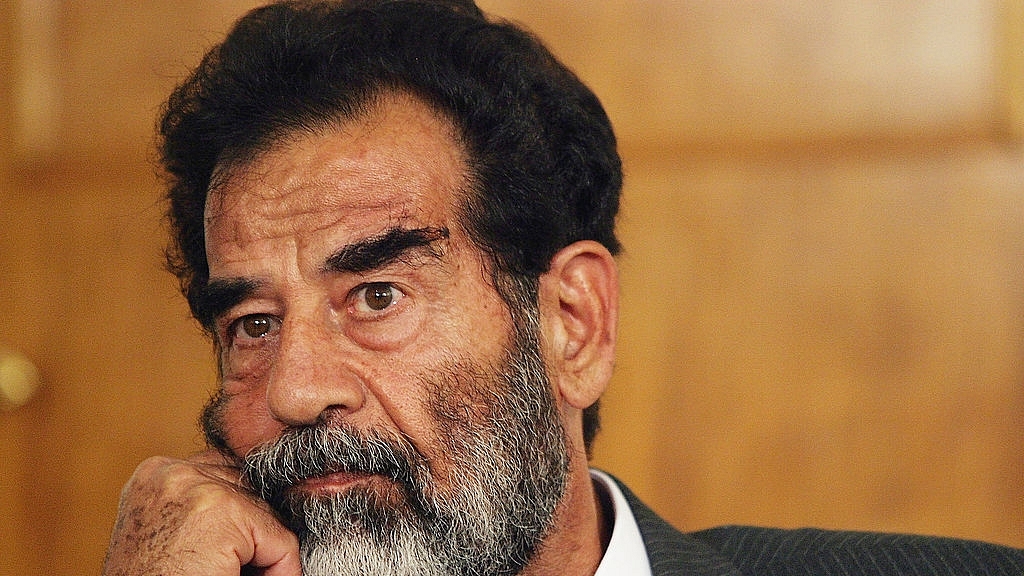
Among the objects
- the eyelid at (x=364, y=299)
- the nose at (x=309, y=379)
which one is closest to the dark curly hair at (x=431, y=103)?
the eyelid at (x=364, y=299)

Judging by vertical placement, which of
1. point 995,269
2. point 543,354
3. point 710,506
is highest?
point 543,354

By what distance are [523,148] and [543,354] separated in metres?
0.33

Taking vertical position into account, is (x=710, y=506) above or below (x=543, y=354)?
below

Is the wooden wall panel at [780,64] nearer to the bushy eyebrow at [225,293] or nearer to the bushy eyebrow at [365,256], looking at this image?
the bushy eyebrow at [365,256]

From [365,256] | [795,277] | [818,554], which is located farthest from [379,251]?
[795,277]

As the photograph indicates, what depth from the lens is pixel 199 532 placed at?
5.15 feet

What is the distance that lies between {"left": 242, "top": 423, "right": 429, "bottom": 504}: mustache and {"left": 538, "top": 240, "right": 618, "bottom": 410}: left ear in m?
0.33

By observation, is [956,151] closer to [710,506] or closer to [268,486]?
[710,506]

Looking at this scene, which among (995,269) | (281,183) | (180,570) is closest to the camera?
(180,570)

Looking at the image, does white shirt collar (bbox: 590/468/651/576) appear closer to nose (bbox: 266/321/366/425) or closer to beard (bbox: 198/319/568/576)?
beard (bbox: 198/319/568/576)

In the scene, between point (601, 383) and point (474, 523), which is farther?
point (601, 383)

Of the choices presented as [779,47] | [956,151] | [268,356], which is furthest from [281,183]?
[956,151]

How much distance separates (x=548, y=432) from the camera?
176 centimetres

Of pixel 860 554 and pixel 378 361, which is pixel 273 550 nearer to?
pixel 378 361
